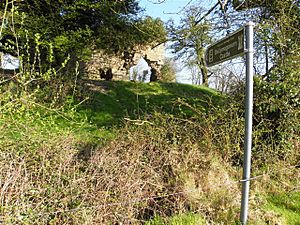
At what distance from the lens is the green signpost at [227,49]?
3061 millimetres

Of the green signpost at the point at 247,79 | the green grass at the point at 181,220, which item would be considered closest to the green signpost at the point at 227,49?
the green signpost at the point at 247,79

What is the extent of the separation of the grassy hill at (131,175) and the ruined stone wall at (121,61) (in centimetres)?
830

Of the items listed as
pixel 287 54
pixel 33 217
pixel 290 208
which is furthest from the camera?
pixel 287 54

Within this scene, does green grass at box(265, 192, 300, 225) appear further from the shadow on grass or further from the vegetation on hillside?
the shadow on grass

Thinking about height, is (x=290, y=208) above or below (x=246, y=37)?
A: below

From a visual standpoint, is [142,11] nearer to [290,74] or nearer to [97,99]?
[97,99]

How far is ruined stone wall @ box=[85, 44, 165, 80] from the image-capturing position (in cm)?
1395

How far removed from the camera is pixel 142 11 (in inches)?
500

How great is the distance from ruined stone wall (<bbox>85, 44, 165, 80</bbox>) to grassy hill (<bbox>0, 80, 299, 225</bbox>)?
8.30 meters

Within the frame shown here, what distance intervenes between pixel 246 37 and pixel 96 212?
2445 mm

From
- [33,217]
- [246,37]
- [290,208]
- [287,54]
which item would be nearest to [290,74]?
[287,54]

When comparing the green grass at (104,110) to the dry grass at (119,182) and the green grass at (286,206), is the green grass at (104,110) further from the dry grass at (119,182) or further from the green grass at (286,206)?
the green grass at (286,206)

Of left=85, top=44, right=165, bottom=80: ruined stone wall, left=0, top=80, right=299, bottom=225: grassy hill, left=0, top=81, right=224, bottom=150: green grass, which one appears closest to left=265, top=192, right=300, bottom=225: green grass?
left=0, top=80, right=299, bottom=225: grassy hill

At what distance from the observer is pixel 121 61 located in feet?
52.5
